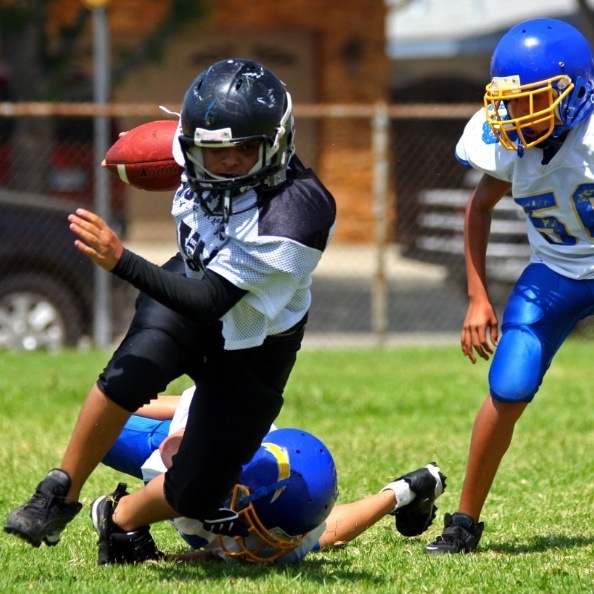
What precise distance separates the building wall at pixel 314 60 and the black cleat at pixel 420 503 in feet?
41.7

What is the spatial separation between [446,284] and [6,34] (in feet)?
16.2

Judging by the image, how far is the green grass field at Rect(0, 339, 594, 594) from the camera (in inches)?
147

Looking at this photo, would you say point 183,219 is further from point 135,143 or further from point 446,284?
point 446,284

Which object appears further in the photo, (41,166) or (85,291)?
(41,166)

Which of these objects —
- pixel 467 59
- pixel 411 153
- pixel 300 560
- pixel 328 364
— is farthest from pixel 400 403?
pixel 467 59

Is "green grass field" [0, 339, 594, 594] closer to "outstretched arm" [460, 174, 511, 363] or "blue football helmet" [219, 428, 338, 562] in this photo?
"blue football helmet" [219, 428, 338, 562]

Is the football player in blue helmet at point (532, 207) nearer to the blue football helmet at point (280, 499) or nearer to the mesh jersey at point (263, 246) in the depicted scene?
the blue football helmet at point (280, 499)

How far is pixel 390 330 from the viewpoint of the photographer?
1150 cm

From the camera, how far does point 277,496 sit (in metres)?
3.94

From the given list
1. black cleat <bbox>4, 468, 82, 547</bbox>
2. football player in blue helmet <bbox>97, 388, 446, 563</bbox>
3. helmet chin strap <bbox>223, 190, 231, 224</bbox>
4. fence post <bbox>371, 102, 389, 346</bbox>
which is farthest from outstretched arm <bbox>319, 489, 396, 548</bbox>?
fence post <bbox>371, 102, 389, 346</bbox>

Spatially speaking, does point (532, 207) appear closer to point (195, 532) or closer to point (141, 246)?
point (195, 532)

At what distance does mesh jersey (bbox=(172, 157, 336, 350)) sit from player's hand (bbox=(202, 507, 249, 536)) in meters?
0.53

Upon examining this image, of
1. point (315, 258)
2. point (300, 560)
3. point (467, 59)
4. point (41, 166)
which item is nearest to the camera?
point (315, 258)

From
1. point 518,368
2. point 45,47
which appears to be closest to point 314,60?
point 45,47
